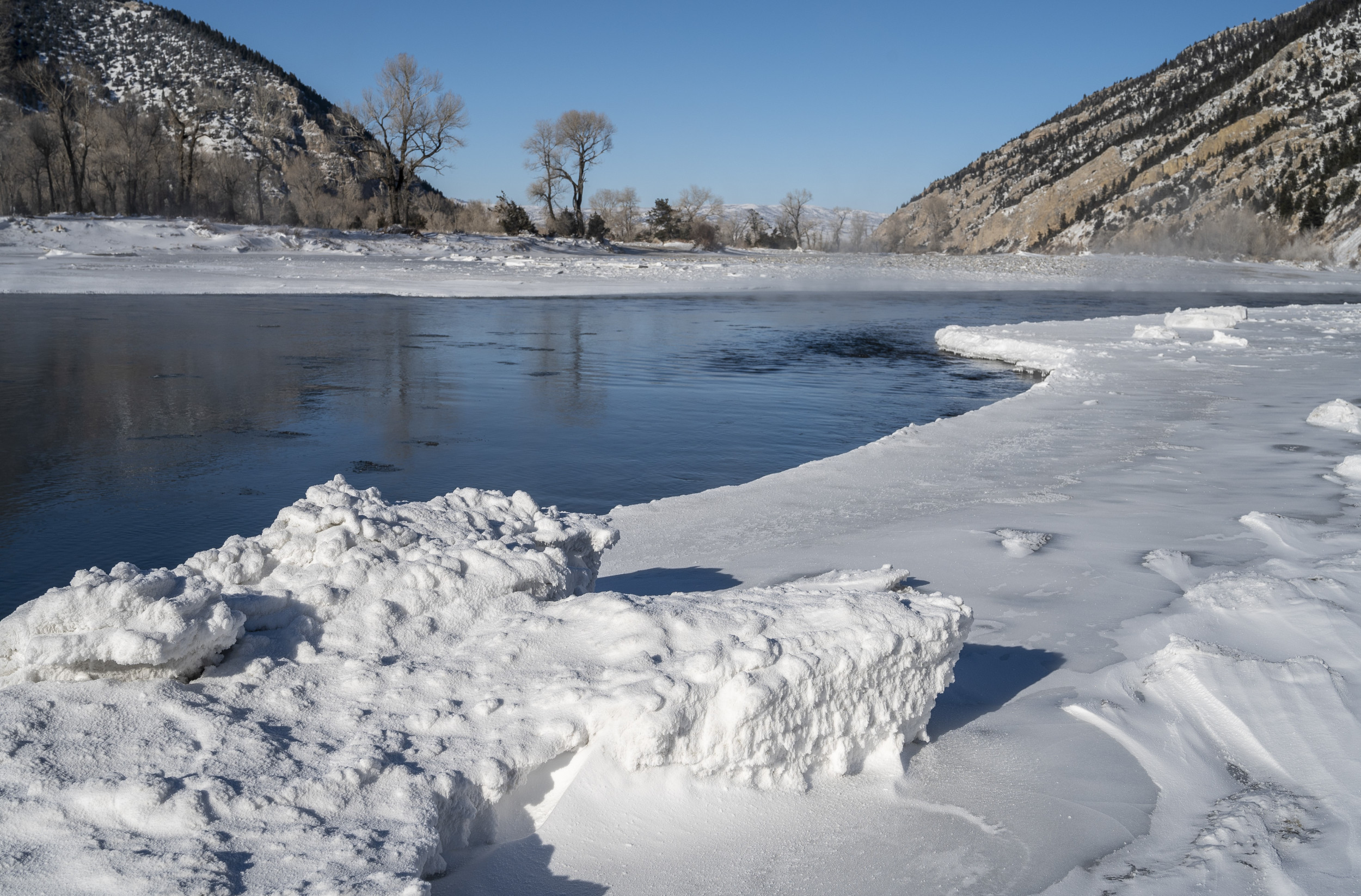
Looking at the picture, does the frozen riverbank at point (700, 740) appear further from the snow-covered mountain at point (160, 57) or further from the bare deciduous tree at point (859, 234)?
the bare deciduous tree at point (859, 234)

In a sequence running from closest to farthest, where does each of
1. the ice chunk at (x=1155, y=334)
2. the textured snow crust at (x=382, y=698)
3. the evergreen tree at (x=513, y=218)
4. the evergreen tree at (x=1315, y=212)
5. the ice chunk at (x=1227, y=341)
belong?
the textured snow crust at (x=382, y=698)
the ice chunk at (x=1227, y=341)
the ice chunk at (x=1155, y=334)
the evergreen tree at (x=513, y=218)
the evergreen tree at (x=1315, y=212)

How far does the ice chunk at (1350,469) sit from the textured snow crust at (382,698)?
13.3 ft

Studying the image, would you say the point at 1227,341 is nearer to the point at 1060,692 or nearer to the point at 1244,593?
the point at 1244,593

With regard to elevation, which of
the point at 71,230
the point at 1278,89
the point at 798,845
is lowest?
the point at 798,845

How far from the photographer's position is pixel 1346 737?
223cm

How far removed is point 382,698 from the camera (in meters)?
1.89

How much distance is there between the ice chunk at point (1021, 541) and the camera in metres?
3.77

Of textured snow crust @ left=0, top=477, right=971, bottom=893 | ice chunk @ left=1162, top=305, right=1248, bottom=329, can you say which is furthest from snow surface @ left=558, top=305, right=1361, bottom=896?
ice chunk @ left=1162, top=305, right=1248, bottom=329

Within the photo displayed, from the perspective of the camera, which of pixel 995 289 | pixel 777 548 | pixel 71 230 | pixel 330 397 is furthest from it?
pixel 995 289

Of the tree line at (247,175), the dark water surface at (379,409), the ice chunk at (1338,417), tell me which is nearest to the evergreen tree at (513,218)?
the tree line at (247,175)

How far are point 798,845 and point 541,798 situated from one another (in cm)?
53

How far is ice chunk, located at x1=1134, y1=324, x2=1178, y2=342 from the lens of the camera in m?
11.9

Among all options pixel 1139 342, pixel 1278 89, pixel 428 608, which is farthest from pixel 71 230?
pixel 1278 89

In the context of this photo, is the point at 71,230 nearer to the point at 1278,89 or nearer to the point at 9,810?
the point at 9,810
